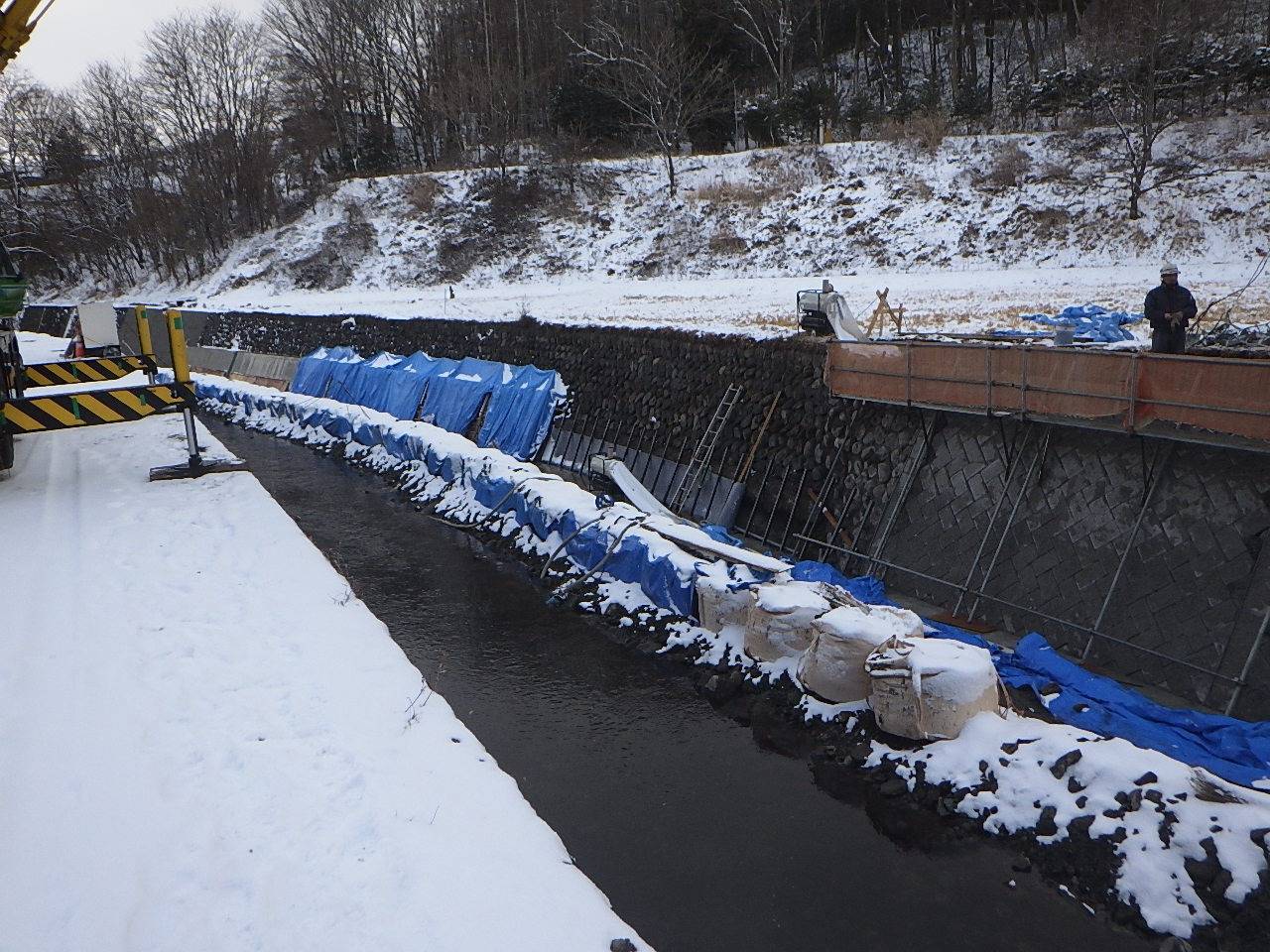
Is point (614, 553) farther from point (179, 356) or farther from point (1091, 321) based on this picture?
point (1091, 321)

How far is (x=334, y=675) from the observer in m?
6.50

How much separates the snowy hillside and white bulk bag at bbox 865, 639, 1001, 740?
36.4 feet

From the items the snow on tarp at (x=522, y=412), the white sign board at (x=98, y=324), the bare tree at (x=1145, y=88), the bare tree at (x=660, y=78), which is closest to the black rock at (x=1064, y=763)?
the snow on tarp at (x=522, y=412)

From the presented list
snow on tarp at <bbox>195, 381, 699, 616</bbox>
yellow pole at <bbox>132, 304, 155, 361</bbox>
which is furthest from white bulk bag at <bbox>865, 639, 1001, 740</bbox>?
yellow pole at <bbox>132, 304, 155, 361</bbox>

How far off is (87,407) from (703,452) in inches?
327

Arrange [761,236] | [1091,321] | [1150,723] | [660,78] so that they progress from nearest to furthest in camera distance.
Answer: [1150,723]
[1091,321]
[761,236]
[660,78]

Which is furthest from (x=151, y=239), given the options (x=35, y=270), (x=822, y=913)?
(x=822, y=913)

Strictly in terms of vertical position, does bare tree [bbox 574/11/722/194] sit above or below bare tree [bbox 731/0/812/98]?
below

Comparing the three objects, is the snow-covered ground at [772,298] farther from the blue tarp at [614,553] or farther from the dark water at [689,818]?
the dark water at [689,818]

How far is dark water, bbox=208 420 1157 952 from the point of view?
16.0ft

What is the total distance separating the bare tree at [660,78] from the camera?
39.0m

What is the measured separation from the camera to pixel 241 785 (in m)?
5.09

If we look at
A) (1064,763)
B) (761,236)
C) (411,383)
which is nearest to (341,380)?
(411,383)

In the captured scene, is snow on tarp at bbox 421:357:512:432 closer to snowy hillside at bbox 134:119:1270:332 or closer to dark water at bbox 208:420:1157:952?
snowy hillside at bbox 134:119:1270:332
